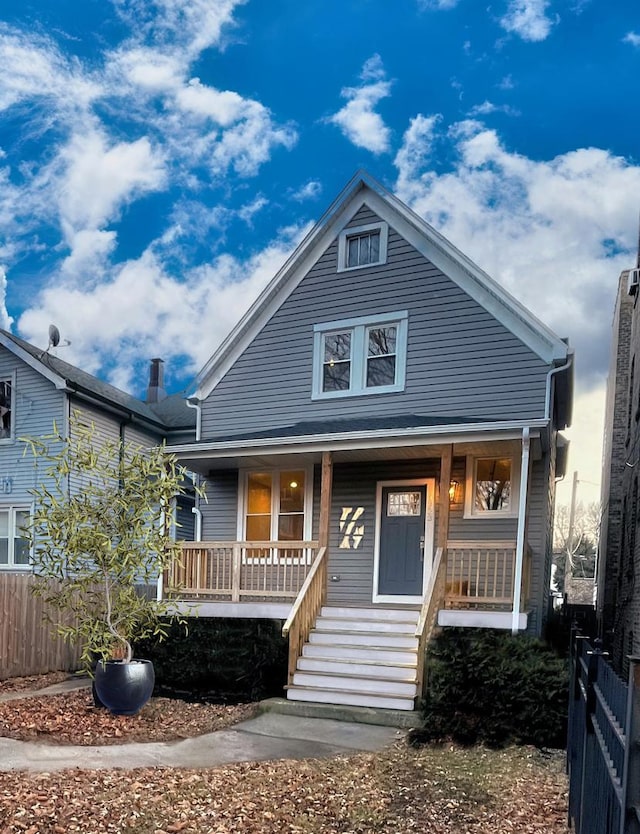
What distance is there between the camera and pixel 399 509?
1116cm

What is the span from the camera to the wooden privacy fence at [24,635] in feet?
34.7

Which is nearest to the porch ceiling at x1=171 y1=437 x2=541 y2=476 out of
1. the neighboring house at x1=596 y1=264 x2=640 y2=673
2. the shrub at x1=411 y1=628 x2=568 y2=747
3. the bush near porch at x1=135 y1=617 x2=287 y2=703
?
the neighboring house at x1=596 y1=264 x2=640 y2=673

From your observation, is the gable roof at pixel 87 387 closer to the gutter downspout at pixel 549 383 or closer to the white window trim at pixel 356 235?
the white window trim at pixel 356 235

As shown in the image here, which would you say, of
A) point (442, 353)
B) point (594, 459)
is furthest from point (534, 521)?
point (594, 459)

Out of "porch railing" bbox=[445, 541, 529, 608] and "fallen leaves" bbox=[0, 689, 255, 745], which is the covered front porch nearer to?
"porch railing" bbox=[445, 541, 529, 608]

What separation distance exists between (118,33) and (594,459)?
3519cm

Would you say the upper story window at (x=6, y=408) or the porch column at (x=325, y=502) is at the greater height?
the upper story window at (x=6, y=408)

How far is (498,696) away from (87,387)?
1195 cm

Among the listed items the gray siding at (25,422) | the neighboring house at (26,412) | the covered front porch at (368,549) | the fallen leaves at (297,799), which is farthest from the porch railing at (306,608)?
the gray siding at (25,422)

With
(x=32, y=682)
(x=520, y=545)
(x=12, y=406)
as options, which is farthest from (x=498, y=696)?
(x=12, y=406)

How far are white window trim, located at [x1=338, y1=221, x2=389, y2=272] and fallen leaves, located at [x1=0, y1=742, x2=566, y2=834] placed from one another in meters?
8.14

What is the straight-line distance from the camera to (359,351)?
11.8 m

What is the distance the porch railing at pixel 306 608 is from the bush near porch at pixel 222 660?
0.20 metres

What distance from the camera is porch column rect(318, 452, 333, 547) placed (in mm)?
10188
